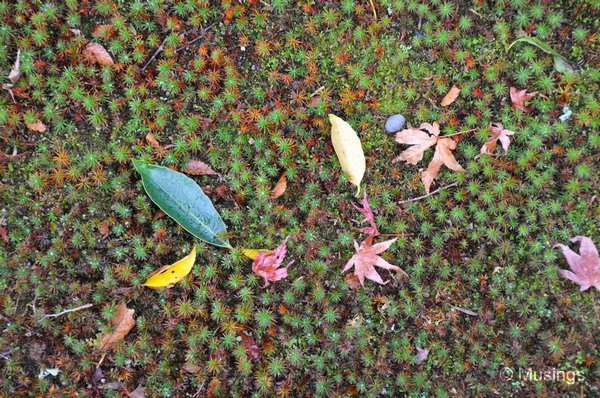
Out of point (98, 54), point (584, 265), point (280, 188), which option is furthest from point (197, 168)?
point (584, 265)

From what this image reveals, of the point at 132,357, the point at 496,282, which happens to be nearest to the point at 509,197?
the point at 496,282

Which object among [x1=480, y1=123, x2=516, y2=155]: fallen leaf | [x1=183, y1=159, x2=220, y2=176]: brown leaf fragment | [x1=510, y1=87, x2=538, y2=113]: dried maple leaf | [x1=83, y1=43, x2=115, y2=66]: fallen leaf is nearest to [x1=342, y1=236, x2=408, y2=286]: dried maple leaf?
[x1=480, y1=123, x2=516, y2=155]: fallen leaf

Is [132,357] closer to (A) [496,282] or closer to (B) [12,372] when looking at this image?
(B) [12,372]

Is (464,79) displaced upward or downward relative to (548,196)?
upward

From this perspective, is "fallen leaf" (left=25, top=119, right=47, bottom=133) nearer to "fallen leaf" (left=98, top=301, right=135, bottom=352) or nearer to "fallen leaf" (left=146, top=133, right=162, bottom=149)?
"fallen leaf" (left=146, top=133, right=162, bottom=149)

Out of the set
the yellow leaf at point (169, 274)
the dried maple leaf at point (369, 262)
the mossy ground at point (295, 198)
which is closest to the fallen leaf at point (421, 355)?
the mossy ground at point (295, 198)

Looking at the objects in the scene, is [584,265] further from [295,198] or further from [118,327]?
[118,327]

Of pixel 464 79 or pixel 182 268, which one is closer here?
pixel 182 268
